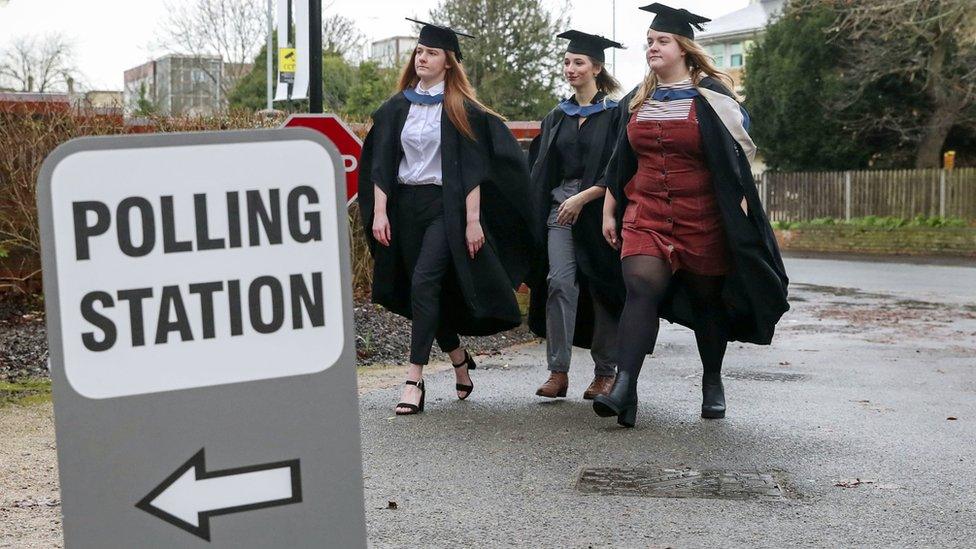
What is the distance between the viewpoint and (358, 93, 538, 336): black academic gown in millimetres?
7137

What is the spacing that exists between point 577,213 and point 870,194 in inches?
1120

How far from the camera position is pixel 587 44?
7.63 m

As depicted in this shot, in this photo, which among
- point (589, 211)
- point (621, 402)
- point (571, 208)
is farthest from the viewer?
point (589, 211)

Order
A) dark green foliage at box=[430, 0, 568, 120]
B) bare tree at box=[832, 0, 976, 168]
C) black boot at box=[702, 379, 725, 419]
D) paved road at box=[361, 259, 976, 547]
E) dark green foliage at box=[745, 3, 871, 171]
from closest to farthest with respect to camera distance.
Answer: paved road at box=[361, 259, 976, 547] < black boot at box=[702, 379, 725, 419] < bare tree at box=[832, 0, 976, 168] < dark green foliage at box=[745, 3, 871, 171] < dark green foliage at box=[430, 0, 568, 120]

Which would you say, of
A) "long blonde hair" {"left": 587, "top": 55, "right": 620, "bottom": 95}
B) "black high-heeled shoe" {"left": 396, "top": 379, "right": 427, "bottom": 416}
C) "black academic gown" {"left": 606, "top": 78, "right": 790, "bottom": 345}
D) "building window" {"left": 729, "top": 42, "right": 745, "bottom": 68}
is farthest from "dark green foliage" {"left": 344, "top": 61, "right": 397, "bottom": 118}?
"building window" {"left": 729, "top": 42, "right": 745, "bottom": 68}

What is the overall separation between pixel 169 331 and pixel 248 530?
391 millimetres

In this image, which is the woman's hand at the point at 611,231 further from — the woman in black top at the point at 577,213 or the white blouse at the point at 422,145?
the white blouse at the point at 422,145

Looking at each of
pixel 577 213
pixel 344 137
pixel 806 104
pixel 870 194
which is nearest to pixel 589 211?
pixel 577 213

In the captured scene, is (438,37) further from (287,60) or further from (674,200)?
(287,60)

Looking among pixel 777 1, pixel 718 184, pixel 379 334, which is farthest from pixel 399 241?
pixel 777 1

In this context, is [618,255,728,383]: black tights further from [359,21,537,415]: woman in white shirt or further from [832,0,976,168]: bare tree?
[832,0,976,168]: bare tree

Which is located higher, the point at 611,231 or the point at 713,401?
the point at 611,231

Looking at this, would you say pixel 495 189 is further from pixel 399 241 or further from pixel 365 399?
pixel 365 399

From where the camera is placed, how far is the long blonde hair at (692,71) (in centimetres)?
670
